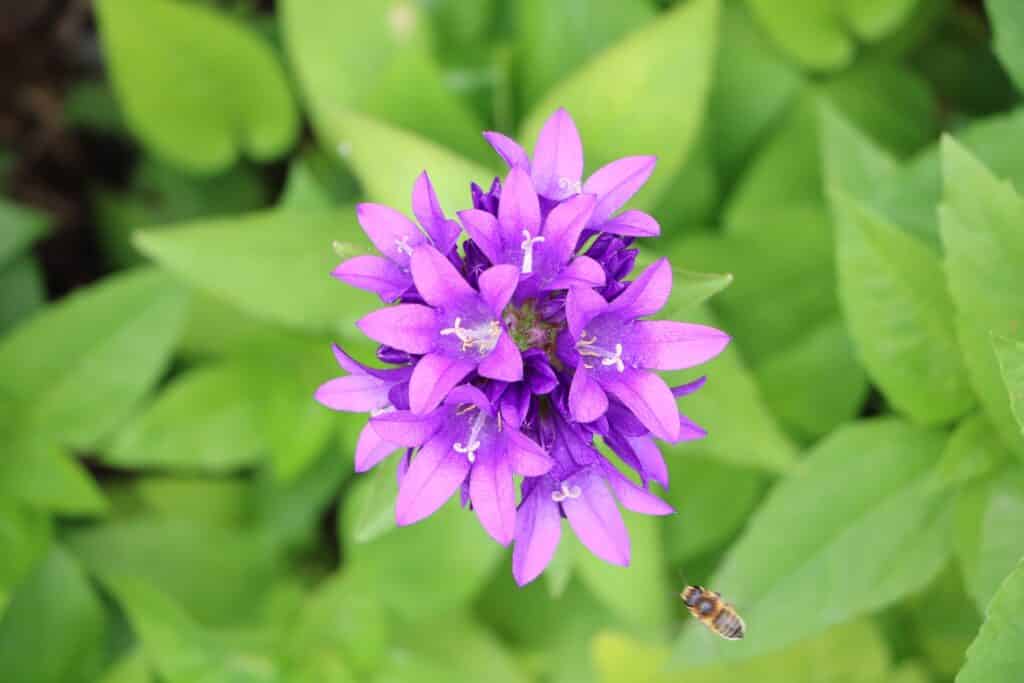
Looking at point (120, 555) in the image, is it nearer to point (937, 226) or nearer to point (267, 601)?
point (267, 601)

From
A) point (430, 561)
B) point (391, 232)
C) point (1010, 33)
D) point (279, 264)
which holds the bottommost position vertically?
point (430, 561)

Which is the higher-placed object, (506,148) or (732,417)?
(506,148)

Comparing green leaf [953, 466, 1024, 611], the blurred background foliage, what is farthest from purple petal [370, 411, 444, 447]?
green leaf [953, 466, 1024, 611]

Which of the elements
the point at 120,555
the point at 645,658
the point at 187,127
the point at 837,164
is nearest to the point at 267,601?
the point at 120,555

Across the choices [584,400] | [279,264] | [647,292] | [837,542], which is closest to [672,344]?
[647,292]

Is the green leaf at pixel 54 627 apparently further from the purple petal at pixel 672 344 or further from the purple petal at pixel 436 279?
the purple petal at pixel 672 344

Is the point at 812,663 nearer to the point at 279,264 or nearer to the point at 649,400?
the point at 649,400

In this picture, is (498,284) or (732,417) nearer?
(498,284)

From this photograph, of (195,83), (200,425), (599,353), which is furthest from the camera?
(195,83)
